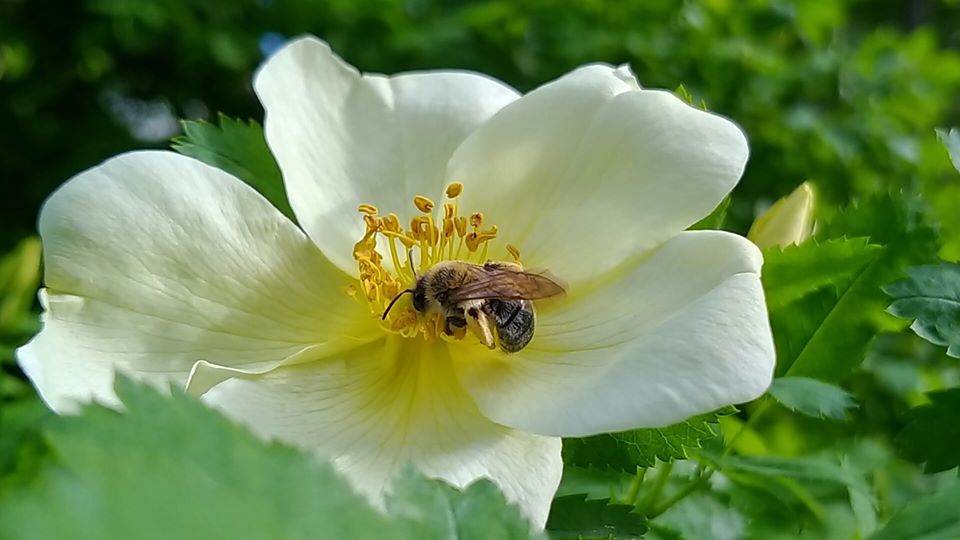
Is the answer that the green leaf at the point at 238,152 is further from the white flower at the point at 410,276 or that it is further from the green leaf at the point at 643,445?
the green leaf at the point at 643,445

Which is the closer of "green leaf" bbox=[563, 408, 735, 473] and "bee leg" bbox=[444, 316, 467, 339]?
"green leaf" bbox=[563, 408, 735, 473]

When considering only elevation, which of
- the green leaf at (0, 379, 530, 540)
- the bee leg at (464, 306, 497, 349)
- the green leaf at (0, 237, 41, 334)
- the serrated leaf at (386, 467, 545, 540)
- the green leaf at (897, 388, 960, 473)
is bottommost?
the green leaf at (0, 237, 41, 334)

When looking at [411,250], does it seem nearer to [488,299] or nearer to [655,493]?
[488,299]

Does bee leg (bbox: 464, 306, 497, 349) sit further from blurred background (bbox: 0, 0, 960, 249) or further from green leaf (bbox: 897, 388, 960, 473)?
blurred background (bbox: 0, 0, 960, 249)

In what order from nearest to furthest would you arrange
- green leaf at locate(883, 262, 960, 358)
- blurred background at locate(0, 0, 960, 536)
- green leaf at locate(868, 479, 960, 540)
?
green leaf at locate(868, 479, 960, 540), green leaf at locate(883, 262, 960, 358), blurred background at locate(0, 0, 960, 536)

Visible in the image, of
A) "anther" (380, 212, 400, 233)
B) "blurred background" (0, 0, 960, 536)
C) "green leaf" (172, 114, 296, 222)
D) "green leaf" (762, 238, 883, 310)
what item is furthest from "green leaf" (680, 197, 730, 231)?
"blurred background" (0, 0, 960, 536)

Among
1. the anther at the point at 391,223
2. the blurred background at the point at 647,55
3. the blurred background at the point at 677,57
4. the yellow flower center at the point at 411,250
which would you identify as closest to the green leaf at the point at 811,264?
the yellow flower center at the point at 411,250

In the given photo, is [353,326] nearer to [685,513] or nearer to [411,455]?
[411,455]
